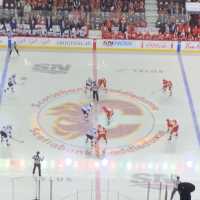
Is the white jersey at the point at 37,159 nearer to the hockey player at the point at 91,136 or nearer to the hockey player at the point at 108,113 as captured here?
the hockey player at the point at 91,136

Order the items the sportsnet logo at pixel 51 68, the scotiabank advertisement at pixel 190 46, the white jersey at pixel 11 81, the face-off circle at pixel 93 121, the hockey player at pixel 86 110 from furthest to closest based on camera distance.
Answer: the scotiabank advertisement at pixel 190 46 → the sportsnet logo at pixel 51 68 → the white jersey at pixel 11 81 → the hockey player at pixel 86 110 → the face-off circle at pixel 93 121

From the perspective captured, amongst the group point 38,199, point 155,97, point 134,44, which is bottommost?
point 38,199

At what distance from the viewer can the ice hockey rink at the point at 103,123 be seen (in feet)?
→ 39.9

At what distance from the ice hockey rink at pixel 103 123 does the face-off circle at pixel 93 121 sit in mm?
21

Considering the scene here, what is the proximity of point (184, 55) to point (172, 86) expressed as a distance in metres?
2.64

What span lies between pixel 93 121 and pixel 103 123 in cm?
24

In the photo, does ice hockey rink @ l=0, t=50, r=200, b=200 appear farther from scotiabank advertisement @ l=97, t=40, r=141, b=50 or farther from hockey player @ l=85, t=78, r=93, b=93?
scotiabank advertisement @ l=97, t=40, r=141, b=50

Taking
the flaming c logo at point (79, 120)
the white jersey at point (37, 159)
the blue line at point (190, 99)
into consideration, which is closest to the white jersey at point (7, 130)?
the flaming c logo at point (79, 120)

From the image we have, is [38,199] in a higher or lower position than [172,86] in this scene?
lower

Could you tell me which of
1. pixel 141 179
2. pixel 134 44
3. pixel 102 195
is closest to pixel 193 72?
pixel 134 44

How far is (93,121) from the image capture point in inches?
600

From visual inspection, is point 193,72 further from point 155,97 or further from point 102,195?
point 102,195

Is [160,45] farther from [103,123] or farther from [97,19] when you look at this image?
[103,123]

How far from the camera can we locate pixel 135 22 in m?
21.4
